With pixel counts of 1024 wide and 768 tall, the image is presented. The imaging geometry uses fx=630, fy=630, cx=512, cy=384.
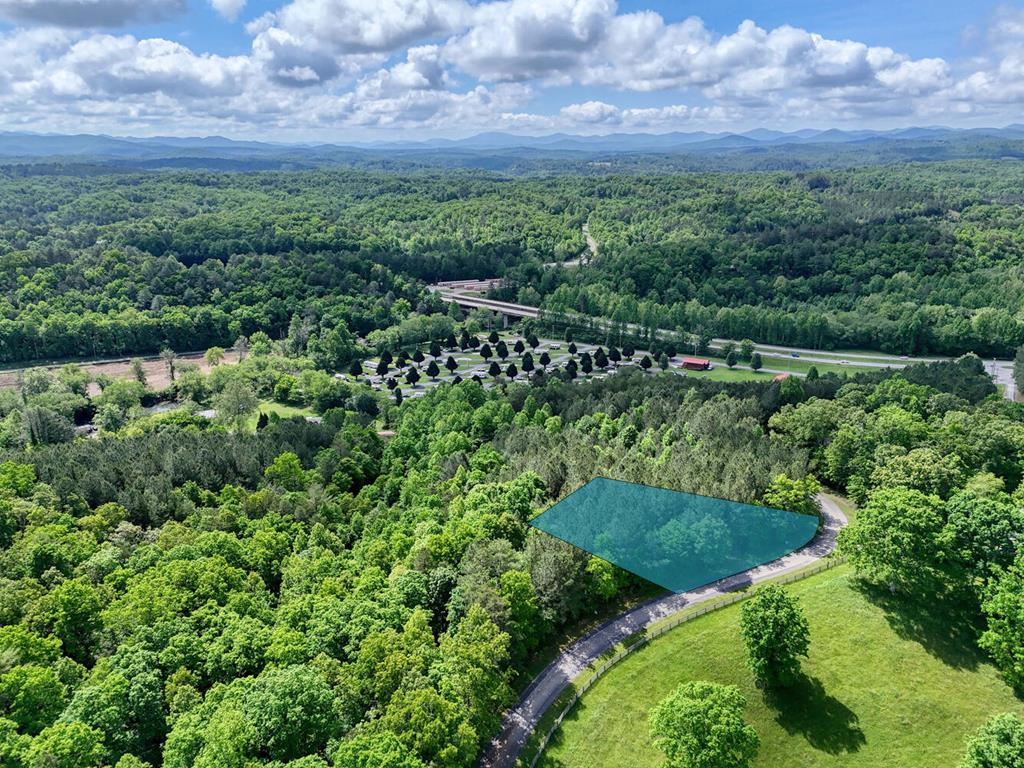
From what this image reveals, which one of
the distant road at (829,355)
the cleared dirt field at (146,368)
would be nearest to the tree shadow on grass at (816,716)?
the distant road at (829,355)

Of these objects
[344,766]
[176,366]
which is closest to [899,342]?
[344,766]

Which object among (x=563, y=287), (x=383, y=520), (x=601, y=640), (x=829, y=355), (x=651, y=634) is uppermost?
(x=651, y=634)

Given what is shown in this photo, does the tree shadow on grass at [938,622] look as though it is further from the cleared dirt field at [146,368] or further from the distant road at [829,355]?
the cleared dirt field at [146,368]

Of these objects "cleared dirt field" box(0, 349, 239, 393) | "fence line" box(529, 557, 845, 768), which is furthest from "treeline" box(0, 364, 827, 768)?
"cleared dirt field" box(0, 349, 239, 393)

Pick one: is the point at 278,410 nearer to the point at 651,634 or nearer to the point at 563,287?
the point at 563,287

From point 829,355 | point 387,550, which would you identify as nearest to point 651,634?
point 387,550

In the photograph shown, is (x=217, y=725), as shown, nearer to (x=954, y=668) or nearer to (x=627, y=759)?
(x=627, y=759)

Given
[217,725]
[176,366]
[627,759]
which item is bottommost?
[176,366]
